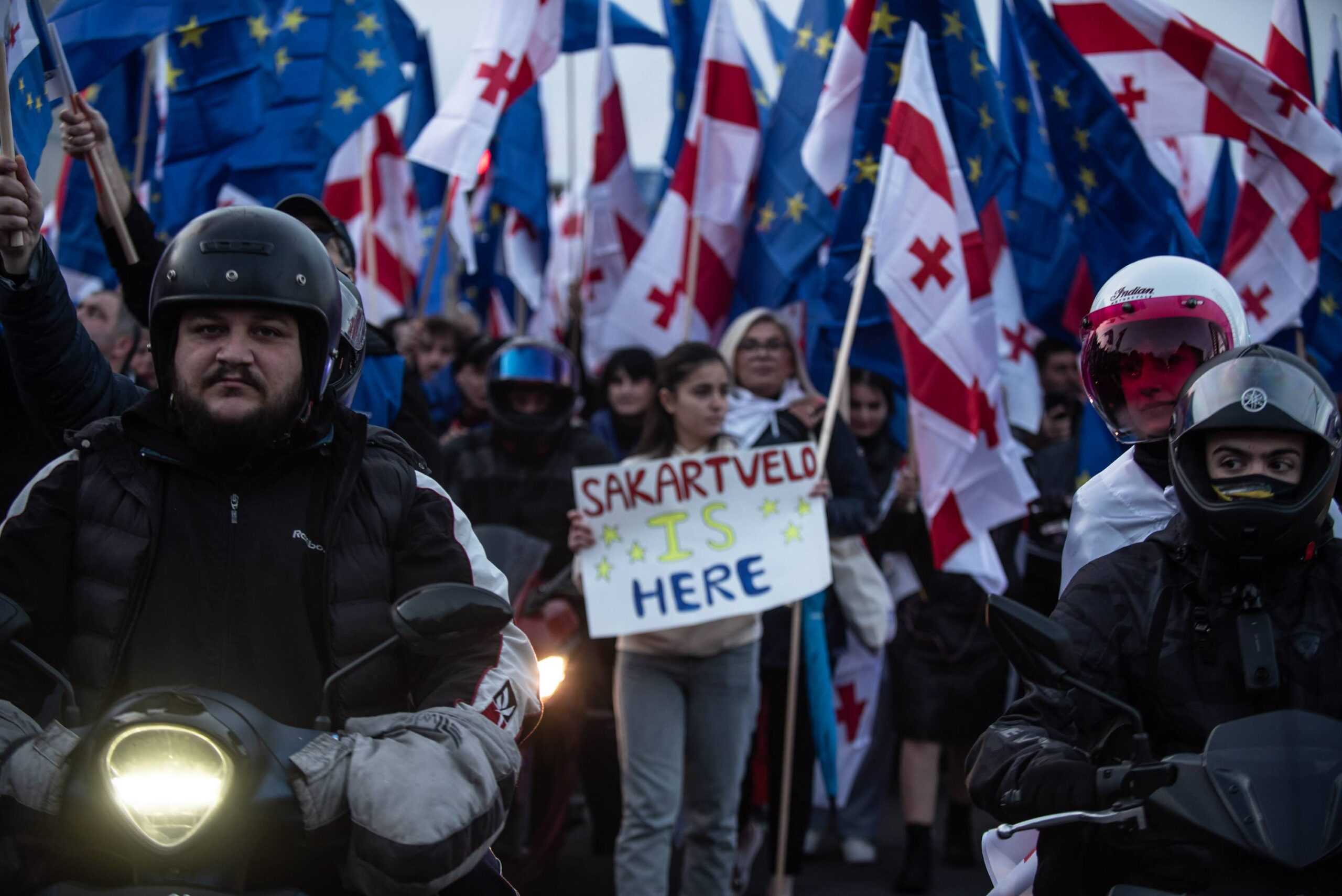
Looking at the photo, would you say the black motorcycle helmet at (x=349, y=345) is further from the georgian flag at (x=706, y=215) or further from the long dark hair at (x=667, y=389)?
the georgian flag at (x=706, y=215)

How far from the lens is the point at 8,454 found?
4.26 metres

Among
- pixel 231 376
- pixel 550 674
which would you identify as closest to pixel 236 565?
pixel 231 376

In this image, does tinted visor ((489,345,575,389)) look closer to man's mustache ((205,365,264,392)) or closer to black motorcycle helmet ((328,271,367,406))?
black motorcycle helmet ((328,271,367,406))

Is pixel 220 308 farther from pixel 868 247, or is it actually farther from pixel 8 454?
pixel 868 247

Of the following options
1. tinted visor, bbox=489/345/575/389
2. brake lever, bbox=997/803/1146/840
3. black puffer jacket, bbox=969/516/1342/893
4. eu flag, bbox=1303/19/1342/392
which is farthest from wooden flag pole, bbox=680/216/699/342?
brake lever, bbox=997/803/1146/840

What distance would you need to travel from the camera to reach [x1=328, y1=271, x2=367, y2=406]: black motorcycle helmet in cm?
350

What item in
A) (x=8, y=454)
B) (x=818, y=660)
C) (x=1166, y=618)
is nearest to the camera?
(x=1166, y=618)

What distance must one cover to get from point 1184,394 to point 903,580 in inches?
190

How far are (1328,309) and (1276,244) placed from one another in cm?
118

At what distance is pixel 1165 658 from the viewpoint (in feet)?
9.32

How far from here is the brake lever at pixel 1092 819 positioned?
2.44 m

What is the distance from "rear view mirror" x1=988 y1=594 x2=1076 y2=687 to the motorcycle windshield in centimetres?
27

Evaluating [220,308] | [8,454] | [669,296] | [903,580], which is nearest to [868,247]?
[903,580]

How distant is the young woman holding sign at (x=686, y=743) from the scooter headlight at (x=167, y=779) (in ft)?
11.9
